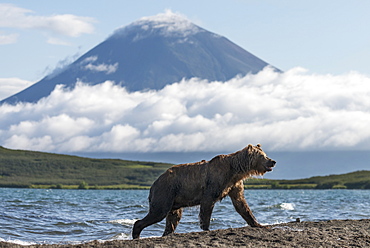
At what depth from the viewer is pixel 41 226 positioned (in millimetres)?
22234

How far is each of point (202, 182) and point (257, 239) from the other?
8.01 feet

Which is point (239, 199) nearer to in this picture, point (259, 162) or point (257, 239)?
point (259, 162)

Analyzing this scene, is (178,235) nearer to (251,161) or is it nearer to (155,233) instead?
(251,161)

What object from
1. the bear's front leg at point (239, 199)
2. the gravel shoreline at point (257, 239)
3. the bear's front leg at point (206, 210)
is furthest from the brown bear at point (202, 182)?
the gravel shoreline at point (257, 239)

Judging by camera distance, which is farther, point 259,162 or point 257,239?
point 259,162

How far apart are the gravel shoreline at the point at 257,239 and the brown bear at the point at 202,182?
110 cm

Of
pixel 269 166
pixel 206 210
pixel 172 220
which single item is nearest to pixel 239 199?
pixel 206 210

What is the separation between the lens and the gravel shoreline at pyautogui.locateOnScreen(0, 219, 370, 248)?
11.3 metres

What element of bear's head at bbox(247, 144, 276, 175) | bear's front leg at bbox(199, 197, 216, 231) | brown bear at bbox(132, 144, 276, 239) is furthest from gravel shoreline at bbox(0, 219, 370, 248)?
bear's head at bbox(247, 144, 276, 175)

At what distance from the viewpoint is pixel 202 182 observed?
13.9m

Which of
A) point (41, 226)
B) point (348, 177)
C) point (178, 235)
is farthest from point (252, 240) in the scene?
point (348, 177)

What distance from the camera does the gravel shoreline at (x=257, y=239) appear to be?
37.1 feet

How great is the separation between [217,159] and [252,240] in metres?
2.86

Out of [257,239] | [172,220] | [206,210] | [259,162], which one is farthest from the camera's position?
[172,220]
